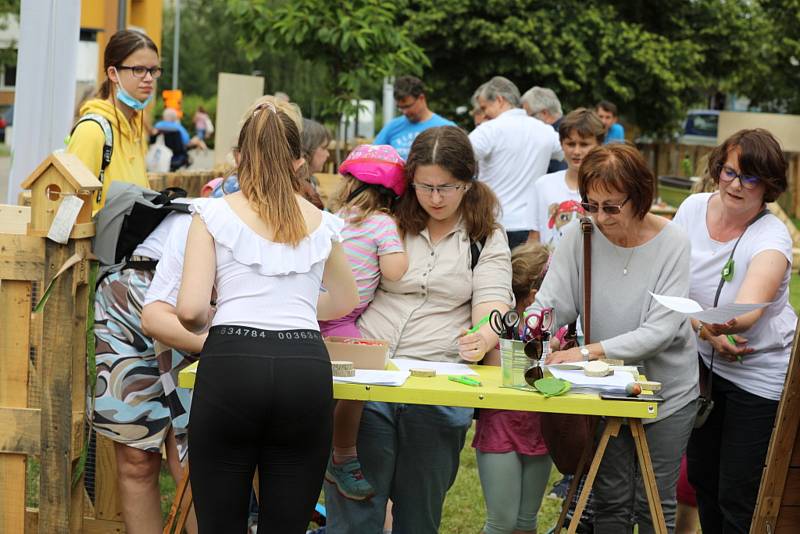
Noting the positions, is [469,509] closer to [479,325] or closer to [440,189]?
[479,325]

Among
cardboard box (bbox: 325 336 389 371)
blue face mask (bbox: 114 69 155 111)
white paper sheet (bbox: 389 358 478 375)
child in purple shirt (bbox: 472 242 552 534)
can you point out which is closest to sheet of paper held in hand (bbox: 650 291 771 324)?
white paper sheet (bbox: 389 358 478 375)

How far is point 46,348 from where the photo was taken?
3.84 metres

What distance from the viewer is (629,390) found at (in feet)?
11.2

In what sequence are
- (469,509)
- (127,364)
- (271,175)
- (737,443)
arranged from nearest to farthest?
(271,175) < (127,364) < (737,443) < (469,509)

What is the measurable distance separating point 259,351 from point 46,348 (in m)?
1.17

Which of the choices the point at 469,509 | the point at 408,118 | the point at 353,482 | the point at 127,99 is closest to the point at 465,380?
the point at 353,482

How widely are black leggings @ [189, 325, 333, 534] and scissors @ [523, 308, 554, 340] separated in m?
0.78

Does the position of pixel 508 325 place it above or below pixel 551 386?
above

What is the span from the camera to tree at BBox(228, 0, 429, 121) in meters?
10.5

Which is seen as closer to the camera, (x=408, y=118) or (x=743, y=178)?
(x=743, y=178)

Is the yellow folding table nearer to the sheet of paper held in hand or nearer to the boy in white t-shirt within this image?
the sheet of paper held in hand

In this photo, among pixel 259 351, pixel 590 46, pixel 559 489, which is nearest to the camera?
pixel 259 351

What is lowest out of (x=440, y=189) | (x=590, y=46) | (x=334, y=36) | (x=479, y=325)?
(x=479, y=325)

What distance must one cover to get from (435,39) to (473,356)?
2049cm
